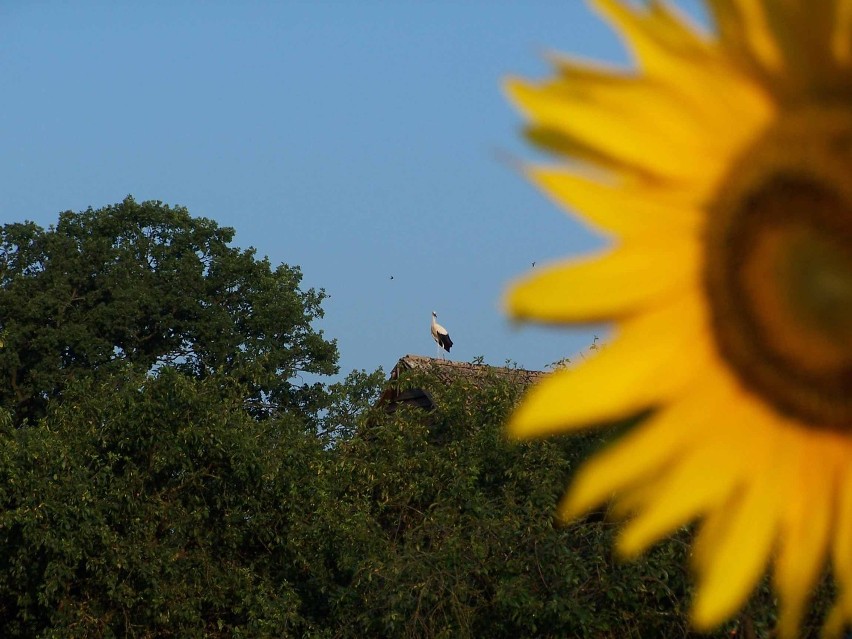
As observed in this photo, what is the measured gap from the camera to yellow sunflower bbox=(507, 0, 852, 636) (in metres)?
0.69

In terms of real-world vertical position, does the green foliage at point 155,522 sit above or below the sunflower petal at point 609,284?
above

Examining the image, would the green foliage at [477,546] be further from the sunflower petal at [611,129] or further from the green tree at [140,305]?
the green tree at [140,305]

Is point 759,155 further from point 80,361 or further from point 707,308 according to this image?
point 80,361

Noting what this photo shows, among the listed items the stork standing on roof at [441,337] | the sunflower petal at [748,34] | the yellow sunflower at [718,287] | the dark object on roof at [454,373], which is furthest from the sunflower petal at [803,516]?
the stork standing on roof at [441,337]

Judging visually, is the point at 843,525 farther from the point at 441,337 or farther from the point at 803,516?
the point at 441,337

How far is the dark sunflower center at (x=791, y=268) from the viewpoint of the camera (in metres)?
0.70

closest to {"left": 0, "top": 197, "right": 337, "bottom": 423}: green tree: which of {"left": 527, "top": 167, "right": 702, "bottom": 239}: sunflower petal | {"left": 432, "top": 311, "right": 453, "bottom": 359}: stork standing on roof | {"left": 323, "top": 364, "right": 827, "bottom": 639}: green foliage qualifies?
{"left": 432, "top": 311, "right": 453, "bottom": 359}: stork standing on roof

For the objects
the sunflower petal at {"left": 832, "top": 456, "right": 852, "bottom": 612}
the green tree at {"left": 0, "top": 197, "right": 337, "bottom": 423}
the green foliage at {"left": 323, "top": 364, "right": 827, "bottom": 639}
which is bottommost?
the sunflower petal at {"left": 832, "top": 456, "right": 852, "bottom": 612}

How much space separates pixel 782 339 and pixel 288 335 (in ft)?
81.6

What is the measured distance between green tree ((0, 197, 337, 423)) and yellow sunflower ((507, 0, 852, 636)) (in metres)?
23.3

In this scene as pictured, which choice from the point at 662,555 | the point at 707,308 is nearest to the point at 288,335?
the point at 662,555

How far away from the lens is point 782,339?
756mm

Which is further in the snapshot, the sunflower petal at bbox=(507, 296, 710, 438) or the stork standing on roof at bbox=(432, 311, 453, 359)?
the stork standing on roof at bbox=(432, 311, 453, 359)

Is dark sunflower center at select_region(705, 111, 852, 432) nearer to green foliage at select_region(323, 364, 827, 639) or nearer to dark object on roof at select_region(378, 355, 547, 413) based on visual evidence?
green foliage at select_region(323, 364, 827, 639)
